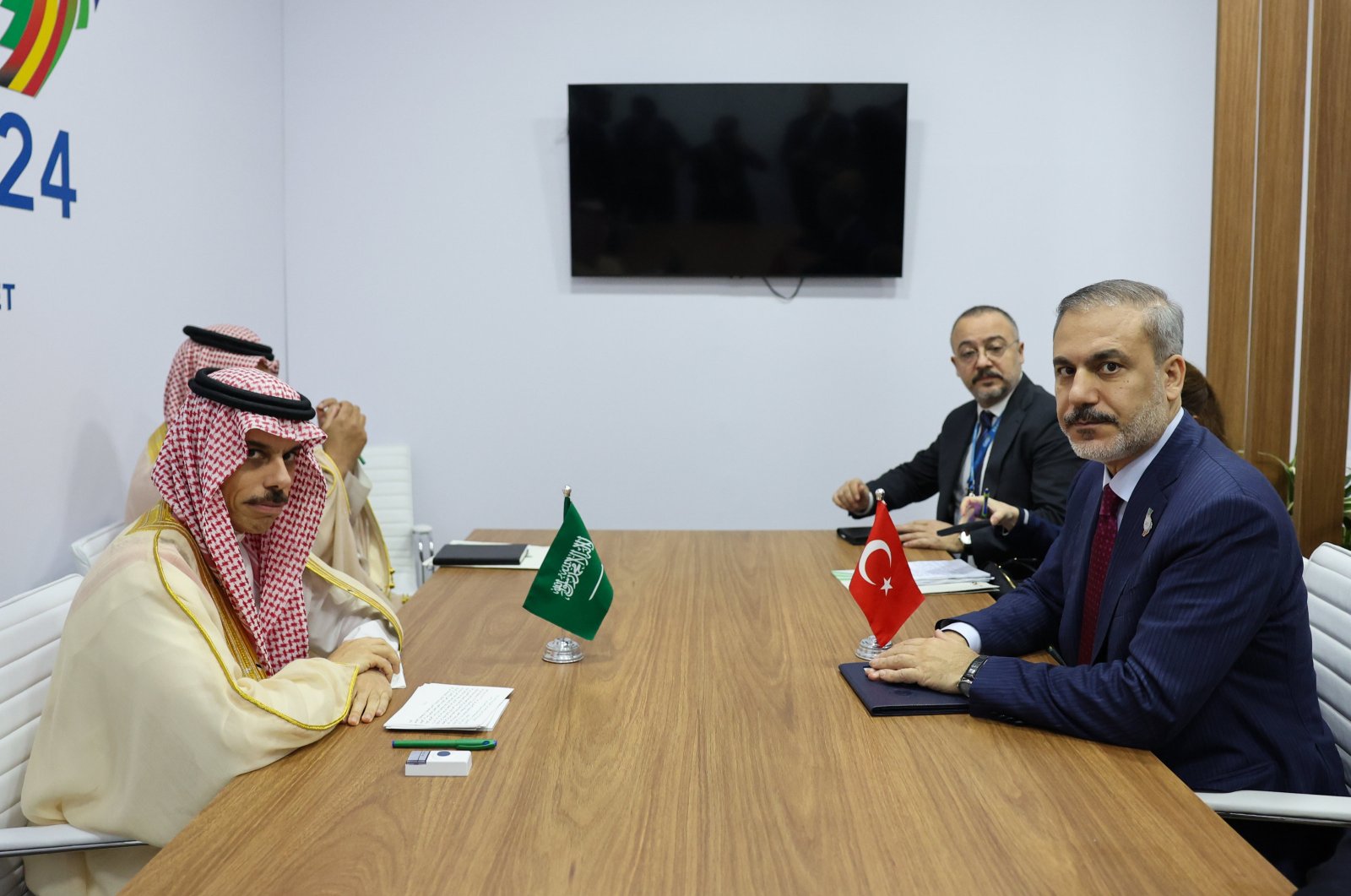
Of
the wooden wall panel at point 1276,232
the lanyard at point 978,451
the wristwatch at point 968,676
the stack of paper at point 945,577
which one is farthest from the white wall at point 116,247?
the wooden wall panel at point 1276,232

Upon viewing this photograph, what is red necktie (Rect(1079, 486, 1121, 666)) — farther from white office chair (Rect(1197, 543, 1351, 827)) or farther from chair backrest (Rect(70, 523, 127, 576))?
chair backrest (Rect(70, 523, 127, 576))

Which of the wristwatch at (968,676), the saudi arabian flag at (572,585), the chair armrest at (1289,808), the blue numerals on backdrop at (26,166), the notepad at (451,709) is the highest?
the blue numerals on backdrop at (26,166)

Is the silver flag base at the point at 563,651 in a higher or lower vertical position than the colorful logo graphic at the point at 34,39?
lower

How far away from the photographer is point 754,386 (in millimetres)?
5031

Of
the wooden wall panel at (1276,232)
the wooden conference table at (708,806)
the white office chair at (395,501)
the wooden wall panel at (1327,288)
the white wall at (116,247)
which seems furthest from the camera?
the white office chair at (395,501)

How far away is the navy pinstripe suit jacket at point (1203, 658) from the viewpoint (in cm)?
173

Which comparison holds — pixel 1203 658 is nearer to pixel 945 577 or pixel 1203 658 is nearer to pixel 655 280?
pixel 945 577

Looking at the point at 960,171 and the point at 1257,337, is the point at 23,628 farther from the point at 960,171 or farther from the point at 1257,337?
the point at 960,171

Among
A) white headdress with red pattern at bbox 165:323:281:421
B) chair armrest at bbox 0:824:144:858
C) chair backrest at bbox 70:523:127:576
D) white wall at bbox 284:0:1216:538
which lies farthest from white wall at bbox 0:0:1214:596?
chair armrest at bbox 0:824:144:858

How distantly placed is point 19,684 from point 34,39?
2028 mm

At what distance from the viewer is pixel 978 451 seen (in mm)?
3889

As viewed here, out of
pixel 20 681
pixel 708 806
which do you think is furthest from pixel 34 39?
pixel 708 806

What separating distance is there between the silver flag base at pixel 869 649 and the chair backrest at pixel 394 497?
115 inches

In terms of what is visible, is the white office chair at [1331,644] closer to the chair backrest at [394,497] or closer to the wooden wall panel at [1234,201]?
the wooden wall panel at [1234,201]
